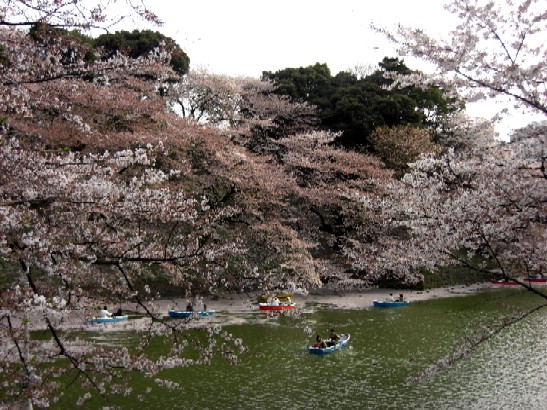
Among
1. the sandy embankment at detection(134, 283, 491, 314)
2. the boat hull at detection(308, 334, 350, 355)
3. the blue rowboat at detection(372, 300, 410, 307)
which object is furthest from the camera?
the blue rowboat at detection(372, 300, 410, 307)

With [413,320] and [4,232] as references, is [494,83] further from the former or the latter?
[413,320]

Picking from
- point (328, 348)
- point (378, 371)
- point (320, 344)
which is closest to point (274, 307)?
point (320, 344)

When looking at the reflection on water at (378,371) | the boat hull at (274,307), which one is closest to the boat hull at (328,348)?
the reflection on water at (378,371)

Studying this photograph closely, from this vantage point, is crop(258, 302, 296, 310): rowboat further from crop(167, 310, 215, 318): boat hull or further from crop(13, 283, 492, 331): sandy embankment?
crop(167, 310, 215, 318): boat hull

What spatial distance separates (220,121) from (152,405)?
1642 cm

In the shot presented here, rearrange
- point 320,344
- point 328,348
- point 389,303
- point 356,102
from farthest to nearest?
point 356,102 → point 389,303 → point 320,344 → point 328,348

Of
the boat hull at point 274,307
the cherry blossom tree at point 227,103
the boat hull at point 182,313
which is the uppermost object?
the cherry blossom tree at point 227,103

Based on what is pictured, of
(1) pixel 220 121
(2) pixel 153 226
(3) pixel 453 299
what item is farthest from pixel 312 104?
(2) pixel 153 226

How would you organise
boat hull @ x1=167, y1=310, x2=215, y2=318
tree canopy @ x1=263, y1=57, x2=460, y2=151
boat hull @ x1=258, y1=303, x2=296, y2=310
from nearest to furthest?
1. boat hull @ x1=167, y1=310, x2=215, y2=318
2. boat hull @ x1=258, y1=303, x2=296, y2=310
3. tree canopy @ x1=263, y1=57, x2=460, y2=151

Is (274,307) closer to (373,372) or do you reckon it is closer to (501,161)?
(373,372)

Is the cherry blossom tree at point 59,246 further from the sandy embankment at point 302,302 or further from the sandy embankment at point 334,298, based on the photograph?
the sandy embankment at point 334,298

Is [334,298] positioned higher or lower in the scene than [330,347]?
lower

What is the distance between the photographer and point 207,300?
54.7 ft

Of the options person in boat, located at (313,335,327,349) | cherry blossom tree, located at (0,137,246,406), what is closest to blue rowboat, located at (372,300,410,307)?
person in boat, located at (313,335,327,349)
